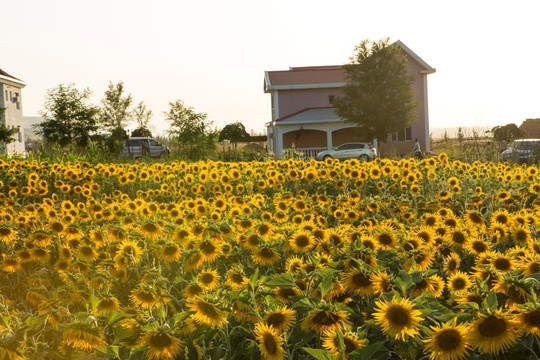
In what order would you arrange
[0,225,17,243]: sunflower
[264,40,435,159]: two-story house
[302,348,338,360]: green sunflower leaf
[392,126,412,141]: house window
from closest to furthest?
[302,348,338,360]: green sunflower leaf, [0,225,17,243]: sunflower, [264,40,435,159]: two-story house, [392,126,412,141]: house window

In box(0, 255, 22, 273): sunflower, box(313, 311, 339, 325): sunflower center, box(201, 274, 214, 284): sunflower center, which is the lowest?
box(0, 255, 22, 273): sunflower

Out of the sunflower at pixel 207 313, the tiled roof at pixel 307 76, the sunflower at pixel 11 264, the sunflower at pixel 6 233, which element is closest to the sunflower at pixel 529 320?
the sunflower at pixel 207 313

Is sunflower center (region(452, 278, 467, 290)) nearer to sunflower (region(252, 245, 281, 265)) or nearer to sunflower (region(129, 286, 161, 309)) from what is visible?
sunflower (region(252, 245, 281, 265))

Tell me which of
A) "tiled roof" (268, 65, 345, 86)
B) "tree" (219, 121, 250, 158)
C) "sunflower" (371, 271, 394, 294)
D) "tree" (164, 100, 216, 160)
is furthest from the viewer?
"tree" (219, 121, 250, 158)

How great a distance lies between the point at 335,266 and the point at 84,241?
1946 mm

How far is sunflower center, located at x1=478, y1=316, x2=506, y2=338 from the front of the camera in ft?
5.13

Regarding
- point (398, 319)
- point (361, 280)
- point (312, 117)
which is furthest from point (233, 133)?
point (398, 319)

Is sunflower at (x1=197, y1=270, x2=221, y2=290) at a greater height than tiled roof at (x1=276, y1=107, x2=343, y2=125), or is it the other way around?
tiled roof at (x1=276, y1=107, x2=343, y2=125)

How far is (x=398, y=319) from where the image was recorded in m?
1.67

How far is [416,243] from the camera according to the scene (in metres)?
2.76

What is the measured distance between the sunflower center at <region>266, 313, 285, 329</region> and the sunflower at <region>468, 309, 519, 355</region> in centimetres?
62

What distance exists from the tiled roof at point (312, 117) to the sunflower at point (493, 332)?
32962mm

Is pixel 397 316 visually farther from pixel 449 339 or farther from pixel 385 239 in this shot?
pixel 385 239

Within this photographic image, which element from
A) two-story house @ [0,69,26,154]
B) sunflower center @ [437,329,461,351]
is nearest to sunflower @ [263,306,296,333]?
sunflower center @ [437,329,461,351]
